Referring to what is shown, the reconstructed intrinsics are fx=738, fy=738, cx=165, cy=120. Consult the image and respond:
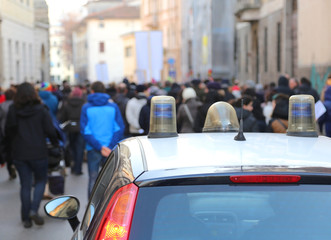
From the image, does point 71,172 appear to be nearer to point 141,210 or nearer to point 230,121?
point 230,121

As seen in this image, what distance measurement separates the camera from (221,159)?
2914 mm

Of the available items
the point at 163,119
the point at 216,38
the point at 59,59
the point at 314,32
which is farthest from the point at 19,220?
the point at 59,59

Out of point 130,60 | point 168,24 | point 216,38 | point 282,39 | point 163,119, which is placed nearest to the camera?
point 163,119

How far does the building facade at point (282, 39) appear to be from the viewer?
21636 millimetres

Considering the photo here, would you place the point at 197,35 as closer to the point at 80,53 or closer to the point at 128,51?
the point at 128,51

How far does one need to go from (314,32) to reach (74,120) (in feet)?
35.7

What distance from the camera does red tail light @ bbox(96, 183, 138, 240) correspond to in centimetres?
269

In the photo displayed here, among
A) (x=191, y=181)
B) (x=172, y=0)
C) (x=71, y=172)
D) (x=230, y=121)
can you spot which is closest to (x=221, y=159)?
(x=191, y=181)

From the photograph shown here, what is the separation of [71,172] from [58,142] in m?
4.92

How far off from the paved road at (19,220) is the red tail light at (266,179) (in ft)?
17.4

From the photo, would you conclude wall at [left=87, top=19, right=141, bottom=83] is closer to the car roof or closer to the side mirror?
the side mirror

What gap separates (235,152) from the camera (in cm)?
307

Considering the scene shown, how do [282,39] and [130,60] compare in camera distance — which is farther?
[130,60]

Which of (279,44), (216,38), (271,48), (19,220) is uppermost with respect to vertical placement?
(216,38)
